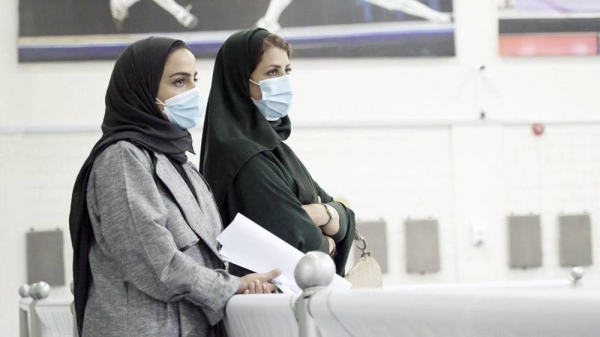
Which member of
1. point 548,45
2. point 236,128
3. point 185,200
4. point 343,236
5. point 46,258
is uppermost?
point 548,45

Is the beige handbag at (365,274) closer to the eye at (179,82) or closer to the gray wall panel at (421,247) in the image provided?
the eye at (179,82)

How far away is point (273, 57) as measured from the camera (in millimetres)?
3033

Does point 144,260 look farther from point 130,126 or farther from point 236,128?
point 236,128

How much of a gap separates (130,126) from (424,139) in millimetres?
6358

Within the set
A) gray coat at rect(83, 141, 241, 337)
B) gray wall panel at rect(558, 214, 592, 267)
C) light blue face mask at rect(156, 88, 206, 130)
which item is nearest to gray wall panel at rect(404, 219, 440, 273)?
gray wall panel at rect(558, 214, 592, 267)

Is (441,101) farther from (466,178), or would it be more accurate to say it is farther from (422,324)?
(422,324)

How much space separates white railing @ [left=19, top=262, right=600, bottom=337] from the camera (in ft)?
3.37

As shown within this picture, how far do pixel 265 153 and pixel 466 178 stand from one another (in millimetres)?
5985

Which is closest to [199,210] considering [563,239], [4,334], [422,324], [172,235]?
[172,235]

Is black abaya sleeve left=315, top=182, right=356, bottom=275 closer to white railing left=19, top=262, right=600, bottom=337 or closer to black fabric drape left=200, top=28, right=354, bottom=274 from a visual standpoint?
black fabric drape left=200, top=28, right=354, bottom=274

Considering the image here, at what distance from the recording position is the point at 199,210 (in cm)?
235

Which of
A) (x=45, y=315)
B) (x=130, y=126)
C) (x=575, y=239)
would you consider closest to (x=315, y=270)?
(x=130, y=126)

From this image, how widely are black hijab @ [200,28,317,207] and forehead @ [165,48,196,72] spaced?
35 cm

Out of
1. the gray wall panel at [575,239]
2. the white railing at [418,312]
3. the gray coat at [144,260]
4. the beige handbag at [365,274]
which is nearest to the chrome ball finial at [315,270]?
the white railing at [418,312]
